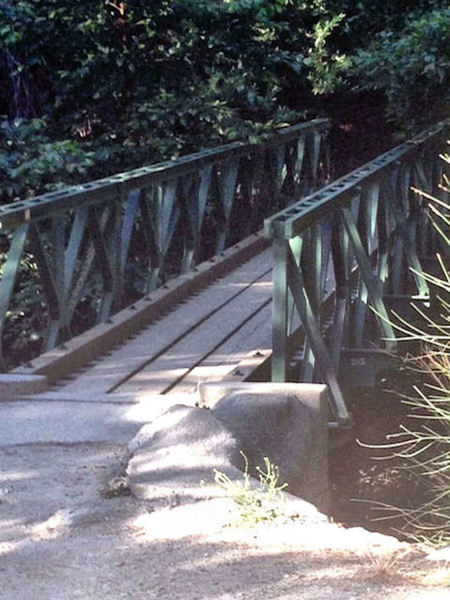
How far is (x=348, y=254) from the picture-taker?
303 inches

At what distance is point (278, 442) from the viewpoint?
16.6ft

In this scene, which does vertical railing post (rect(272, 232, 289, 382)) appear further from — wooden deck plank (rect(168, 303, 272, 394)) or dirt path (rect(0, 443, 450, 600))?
dirt path (rect(0, 443, 450, 600))

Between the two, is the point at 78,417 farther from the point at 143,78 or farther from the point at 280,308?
the point at 143,78

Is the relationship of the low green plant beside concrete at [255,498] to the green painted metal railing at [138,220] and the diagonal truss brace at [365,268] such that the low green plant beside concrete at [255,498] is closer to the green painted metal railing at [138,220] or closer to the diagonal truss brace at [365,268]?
the green painted metal railing at [138,220]

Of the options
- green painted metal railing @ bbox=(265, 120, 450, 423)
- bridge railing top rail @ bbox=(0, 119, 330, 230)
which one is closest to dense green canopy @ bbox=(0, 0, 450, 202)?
bridge railing top rail @ bbox=(0, 119, 330, 230)

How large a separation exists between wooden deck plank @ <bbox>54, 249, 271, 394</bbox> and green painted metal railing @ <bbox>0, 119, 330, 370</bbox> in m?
0.34

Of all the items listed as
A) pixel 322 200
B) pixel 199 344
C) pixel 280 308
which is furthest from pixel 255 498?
pixel 199 344

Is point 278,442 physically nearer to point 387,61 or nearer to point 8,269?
point 8,269

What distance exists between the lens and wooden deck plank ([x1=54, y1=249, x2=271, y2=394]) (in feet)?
21.1

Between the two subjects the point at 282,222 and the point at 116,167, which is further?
the point at 116,167

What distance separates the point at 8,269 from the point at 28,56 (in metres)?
5.31

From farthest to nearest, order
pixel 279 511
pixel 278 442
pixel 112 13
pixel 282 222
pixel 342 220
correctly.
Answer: pixel 112 13 → pixel 342 220 → pixel 282 222 → pixel 278 442 → pixel 279 511

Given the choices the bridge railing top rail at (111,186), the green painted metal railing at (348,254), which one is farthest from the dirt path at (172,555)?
the bridge railing top rail at (111,186)

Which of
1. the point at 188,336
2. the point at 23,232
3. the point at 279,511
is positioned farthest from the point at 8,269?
the point at 279,511
